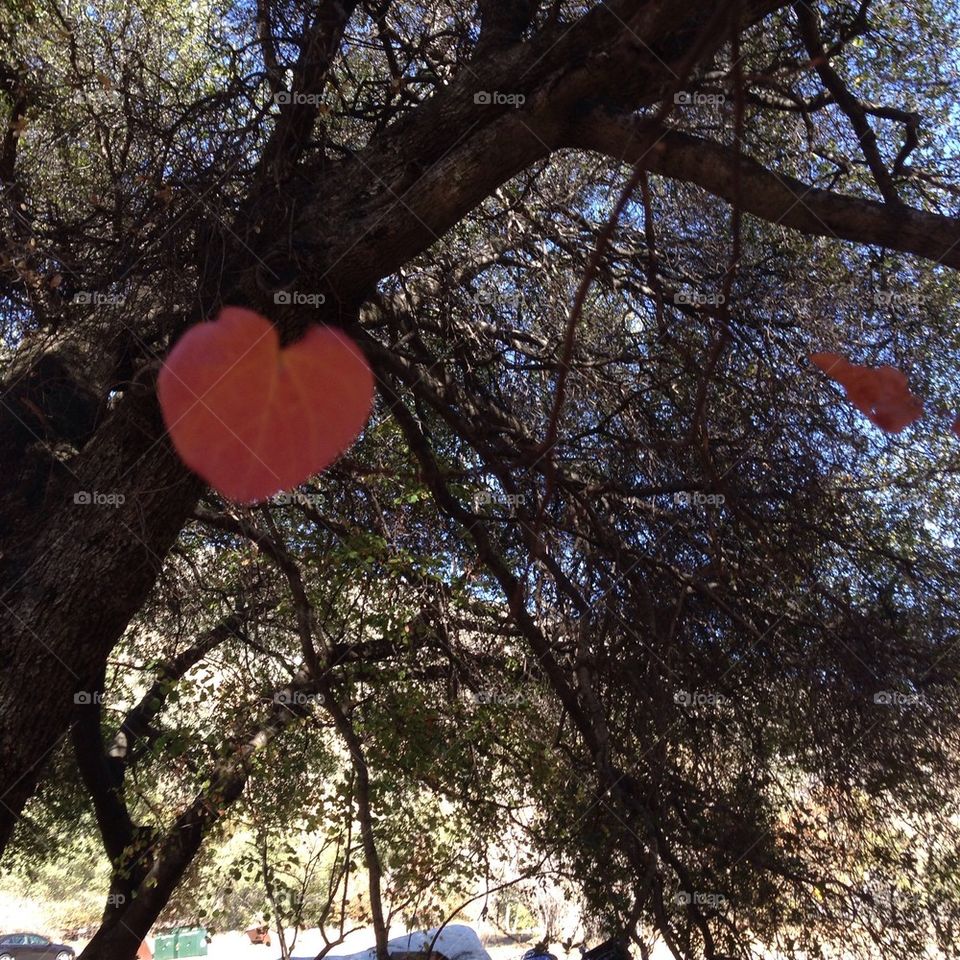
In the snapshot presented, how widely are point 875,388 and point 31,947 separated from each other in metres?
14.8

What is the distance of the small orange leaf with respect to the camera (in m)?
5.01

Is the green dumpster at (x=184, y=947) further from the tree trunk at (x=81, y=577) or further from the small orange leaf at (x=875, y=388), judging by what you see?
the small orange leaf at (x=875, y=388)

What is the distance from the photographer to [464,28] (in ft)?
18.5

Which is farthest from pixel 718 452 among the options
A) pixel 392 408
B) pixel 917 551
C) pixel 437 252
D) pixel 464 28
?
pixel 464 28

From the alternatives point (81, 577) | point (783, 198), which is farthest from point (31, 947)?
point (783, 198)

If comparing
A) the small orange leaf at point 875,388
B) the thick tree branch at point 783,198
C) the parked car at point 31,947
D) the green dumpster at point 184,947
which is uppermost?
the small orange leaf at point 875,388

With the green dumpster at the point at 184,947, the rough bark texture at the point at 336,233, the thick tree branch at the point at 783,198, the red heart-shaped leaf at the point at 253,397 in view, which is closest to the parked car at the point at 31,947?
the green dumpster at the point at 184,947

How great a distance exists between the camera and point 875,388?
197 inches

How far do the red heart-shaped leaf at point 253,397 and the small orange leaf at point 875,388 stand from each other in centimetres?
236

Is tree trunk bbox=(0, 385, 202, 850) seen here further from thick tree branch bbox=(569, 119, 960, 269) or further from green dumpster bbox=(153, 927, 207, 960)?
green dumpster bbox=(153, 927, 207, 960)

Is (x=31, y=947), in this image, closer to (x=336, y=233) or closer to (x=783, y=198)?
(x=336, y=233)

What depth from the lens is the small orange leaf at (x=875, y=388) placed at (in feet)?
16.4

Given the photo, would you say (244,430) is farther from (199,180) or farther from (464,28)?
(464,28)

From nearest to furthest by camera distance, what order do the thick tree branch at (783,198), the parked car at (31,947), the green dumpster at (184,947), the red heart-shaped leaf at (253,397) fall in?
the thick tree branch at (783,198), the red heart-shaped leaf at (253,397), the parked car at (31,947), the green dumpster at (184,947)
